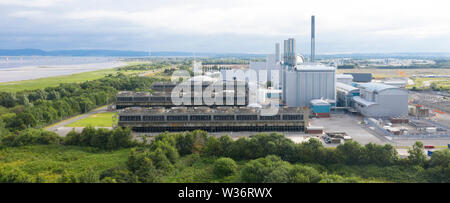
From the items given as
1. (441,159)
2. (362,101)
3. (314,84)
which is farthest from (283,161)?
(314,84)

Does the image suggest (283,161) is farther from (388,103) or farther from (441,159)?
(388,103)

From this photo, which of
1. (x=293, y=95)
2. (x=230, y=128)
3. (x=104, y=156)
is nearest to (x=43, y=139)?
(x=104, y=156)

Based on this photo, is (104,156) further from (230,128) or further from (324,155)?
(324,155)

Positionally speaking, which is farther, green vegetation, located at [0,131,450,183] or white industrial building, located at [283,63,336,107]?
white industrial building, located at [283,63,336,107]

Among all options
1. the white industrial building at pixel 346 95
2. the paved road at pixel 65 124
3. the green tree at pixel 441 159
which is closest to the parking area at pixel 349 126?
the white industrial building at pixel 346 95

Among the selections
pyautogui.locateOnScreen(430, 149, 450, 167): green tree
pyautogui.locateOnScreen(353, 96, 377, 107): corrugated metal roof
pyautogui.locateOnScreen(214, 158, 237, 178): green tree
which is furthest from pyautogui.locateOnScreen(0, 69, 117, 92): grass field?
pyautogui.locateOnScreen(430, 149, 450, 167): green tree

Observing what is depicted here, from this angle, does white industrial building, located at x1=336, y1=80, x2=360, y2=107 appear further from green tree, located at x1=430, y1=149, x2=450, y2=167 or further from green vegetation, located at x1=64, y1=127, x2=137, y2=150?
green vegetation, located at x1=64, y1=127, x2=137, y2=150
